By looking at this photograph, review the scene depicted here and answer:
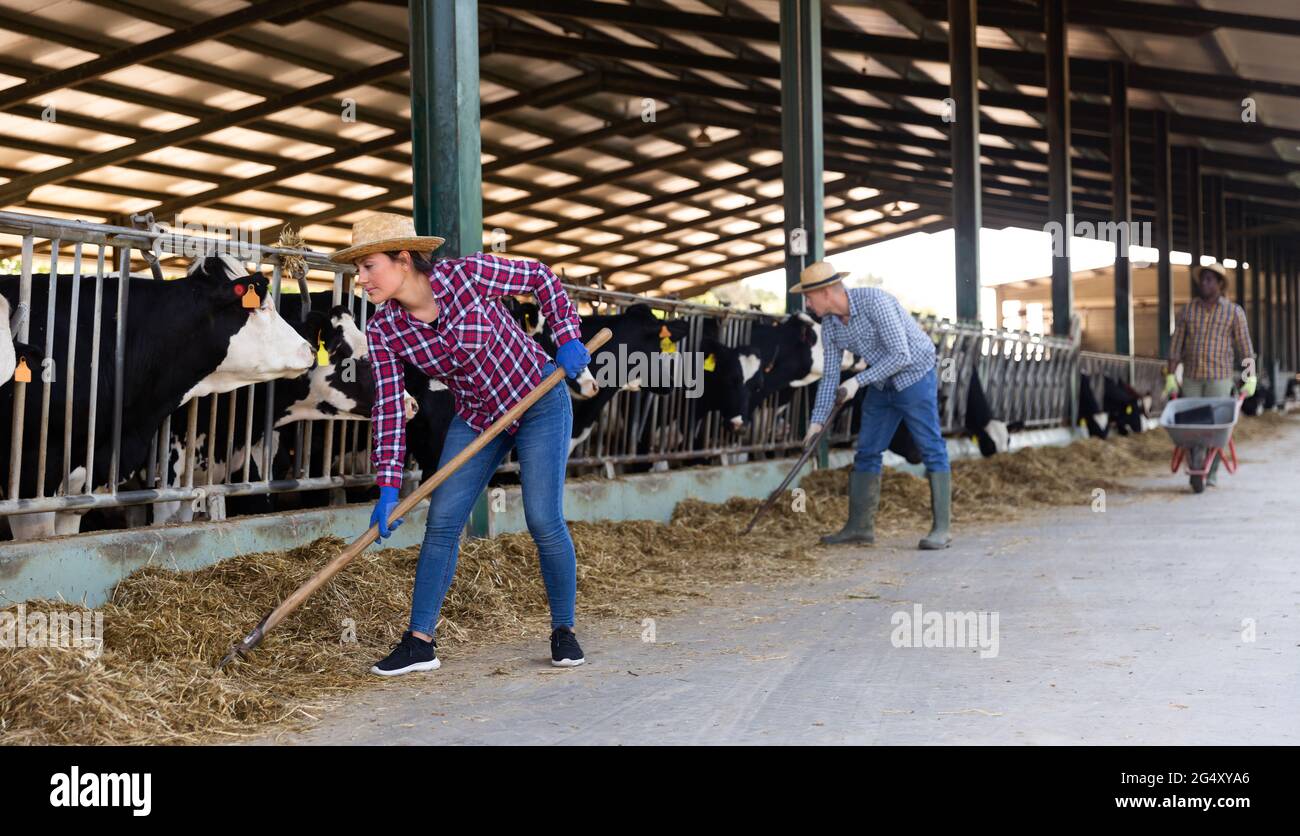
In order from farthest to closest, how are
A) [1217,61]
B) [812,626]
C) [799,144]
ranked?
[1217,61], [799,144], [812,626]

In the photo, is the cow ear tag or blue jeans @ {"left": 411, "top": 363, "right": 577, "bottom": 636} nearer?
blue jeans @ {"left": 411, "top": 363, "right": 577, "bottom": 636}

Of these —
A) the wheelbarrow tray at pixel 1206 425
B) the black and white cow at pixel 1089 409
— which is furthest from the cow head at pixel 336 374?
the black and white cow at pixel 1089 409

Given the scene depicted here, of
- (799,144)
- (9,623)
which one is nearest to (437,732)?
(9,623)

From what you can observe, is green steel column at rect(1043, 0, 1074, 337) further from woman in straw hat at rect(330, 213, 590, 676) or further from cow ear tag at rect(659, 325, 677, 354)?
woman in straw hat at rect(330, 213, 590, 676)

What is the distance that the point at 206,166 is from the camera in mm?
23250

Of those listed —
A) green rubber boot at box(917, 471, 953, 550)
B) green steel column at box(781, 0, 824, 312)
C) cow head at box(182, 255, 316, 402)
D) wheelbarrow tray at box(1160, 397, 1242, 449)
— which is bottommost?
green rubber boot at box(917, 471, 953, 550)

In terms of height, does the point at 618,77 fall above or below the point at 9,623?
above

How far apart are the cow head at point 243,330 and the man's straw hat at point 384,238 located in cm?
194

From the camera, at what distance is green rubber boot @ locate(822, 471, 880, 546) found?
805 cm

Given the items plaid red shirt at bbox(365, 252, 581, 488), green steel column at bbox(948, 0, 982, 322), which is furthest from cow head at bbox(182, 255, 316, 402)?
green steel column at bbox(948, 0, 982, 322)

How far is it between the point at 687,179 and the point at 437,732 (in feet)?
93.9

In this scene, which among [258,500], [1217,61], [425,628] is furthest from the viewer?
[1217,61]

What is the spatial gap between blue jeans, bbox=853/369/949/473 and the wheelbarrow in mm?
3798

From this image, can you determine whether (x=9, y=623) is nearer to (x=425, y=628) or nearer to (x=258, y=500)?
(x=425, y=628)
